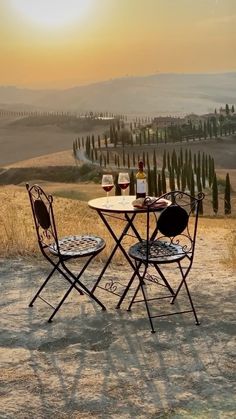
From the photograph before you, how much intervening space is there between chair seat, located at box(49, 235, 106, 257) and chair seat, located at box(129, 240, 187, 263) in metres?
0.42

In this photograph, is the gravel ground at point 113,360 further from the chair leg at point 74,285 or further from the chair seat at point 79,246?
the chair seat at point 79,246

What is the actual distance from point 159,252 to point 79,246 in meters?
0.94

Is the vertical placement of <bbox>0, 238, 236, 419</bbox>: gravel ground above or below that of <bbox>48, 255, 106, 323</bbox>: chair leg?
below

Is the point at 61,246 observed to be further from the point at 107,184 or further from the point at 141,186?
the point at 141,186

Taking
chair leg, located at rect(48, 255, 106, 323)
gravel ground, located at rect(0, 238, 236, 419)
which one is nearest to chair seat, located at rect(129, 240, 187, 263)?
chair leg, located at rect(48, 255, 106, 323)

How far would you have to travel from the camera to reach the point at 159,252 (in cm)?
566

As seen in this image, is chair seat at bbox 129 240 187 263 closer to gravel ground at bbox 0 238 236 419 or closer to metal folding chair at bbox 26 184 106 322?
metal folding chair at bbox 26 184 106 322

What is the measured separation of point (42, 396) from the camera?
166 inches

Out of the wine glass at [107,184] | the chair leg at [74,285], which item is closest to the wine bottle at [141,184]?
the wine glass at [107,184]

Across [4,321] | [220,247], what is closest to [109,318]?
[4,321]

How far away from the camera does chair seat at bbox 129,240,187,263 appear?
5.44 metres

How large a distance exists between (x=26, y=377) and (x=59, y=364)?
0.34 meters

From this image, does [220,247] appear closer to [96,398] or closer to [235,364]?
[235,364]

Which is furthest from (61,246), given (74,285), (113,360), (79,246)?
(113,360)
